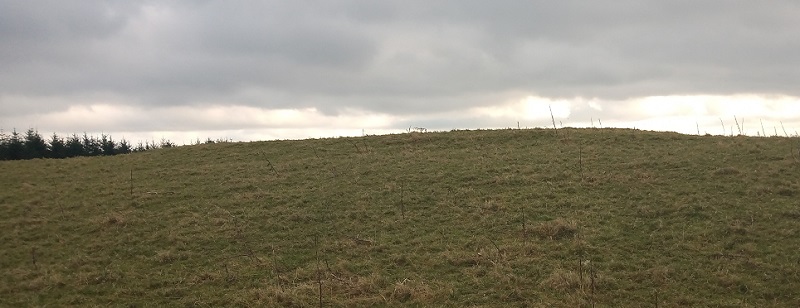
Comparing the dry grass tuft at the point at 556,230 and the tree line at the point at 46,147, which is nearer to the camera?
the dry grass tuft at the point at 556,230

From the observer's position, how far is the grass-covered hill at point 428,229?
1130 centimetres

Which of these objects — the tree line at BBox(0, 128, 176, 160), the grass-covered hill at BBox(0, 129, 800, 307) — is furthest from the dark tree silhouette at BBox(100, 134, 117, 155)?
the grass-covered hill at BBox(0, 129, 800, 307)

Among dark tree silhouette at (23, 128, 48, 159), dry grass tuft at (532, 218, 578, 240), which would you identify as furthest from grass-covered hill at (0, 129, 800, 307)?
dark tree silhouette at (23, 128, 48, 159)

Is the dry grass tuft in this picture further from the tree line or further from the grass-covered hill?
the tree line

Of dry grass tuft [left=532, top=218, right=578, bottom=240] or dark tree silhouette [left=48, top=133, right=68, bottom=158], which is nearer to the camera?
dry grass tuft [left=532, top=218, right=578, bottom=240]

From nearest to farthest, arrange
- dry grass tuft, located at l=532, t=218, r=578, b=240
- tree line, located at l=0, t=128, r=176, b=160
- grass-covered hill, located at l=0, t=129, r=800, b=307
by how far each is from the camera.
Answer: grass-covered hill, located at l=0, t=129, r=800, b=307 → dry grass tuft, located at l=532, t=218, r=578, b=240 → tree line, located at l=0, t=128, r=176, b=160

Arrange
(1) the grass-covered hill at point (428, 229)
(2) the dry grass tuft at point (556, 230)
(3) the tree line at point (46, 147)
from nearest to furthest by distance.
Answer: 1. (1) the grass-covered hill at point (428, 229)
2. (2) the dry grass tuft at point (556, 230)
3. (3) the tree line at point (46, 147)

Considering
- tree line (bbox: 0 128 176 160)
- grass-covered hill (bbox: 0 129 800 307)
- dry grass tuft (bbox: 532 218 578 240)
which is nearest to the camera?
grass-covered hill (bbox: 0 129 800 307)

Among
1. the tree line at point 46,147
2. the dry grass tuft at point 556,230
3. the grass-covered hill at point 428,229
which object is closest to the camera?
the grass-covered hill at point 428,229

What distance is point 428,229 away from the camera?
15.2 metres

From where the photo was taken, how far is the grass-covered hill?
11305mm

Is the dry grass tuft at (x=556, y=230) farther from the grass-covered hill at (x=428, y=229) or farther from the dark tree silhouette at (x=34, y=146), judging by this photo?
the dark tree silhouette at (x=34, y=146)

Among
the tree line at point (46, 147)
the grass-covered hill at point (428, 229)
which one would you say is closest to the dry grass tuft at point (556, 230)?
the grass-covered hill at point (428, 229)

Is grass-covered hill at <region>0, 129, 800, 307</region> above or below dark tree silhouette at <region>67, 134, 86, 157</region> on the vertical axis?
below
